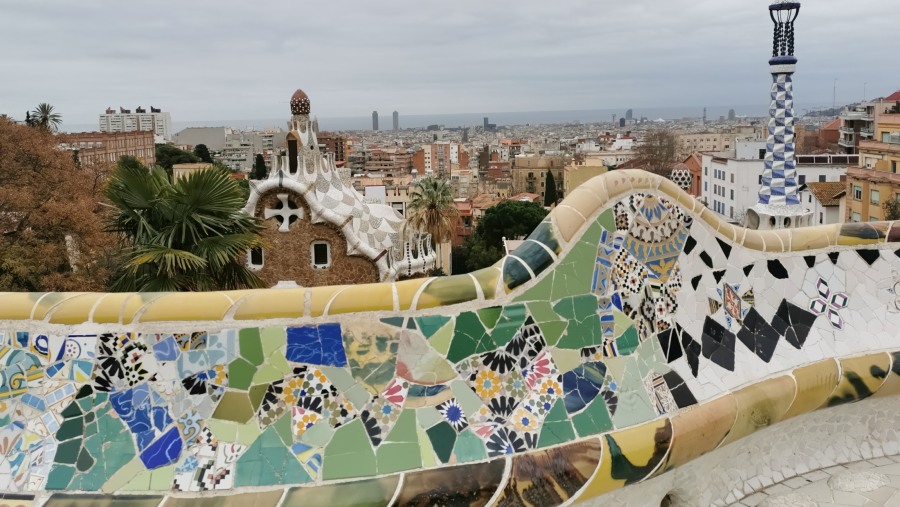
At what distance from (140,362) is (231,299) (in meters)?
0.47

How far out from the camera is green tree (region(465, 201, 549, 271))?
34.2 metres

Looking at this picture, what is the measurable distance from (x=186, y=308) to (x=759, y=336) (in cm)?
339

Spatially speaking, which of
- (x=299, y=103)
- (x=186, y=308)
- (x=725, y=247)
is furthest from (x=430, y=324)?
(x=299, y=103)

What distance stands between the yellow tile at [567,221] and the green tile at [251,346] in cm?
163

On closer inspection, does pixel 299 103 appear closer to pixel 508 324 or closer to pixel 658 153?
pixel 508 324

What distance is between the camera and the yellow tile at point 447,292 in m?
3.66

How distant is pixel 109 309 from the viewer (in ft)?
11.2

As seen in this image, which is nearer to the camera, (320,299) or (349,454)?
(349,454)

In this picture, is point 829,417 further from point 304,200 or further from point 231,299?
point 304,200

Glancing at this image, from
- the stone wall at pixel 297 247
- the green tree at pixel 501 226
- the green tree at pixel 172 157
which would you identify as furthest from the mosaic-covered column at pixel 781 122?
the green tree at pixel 172 157

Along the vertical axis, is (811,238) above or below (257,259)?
above

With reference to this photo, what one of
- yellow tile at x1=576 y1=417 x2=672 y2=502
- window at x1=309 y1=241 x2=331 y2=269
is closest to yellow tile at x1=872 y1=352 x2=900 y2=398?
yellow tile at x1=576 y1=417 x2=672 y2=502

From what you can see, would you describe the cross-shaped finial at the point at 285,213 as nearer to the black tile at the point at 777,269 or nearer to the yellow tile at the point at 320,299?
the black tile at the point at 777,269

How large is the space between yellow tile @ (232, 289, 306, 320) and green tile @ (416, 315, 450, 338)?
22.0 inches
